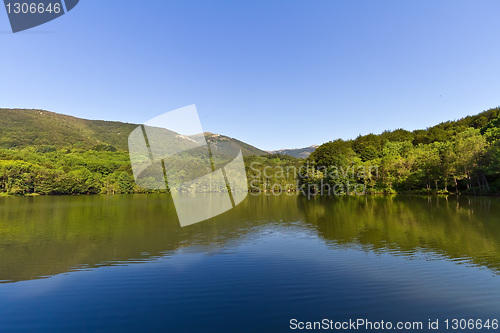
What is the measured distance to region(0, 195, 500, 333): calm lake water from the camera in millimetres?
7176

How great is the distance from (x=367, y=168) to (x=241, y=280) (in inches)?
2787

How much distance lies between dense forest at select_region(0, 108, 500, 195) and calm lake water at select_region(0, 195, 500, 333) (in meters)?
24.1

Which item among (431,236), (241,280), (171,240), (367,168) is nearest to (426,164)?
(367,168)

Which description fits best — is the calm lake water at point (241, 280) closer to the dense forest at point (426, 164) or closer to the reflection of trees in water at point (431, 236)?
the reflection of trees in water at point (431, 236)

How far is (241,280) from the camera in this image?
32.9 ft

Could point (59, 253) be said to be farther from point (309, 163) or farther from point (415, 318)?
point (309, 163)

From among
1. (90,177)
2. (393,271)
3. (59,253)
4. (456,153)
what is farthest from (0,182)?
(456,153)

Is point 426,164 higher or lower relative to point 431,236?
higher

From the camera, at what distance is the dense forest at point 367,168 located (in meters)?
55.0

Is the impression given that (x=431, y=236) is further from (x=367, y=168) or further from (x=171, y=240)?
(x=367, y=168)

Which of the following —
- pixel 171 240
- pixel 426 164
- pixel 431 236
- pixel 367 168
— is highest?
pixel 367 168

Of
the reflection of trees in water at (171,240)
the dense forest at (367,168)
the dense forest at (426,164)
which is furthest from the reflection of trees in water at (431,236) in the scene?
the dense forest at (426,164)

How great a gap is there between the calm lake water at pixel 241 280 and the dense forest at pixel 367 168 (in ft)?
79.2

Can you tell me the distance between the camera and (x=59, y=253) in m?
14.5
